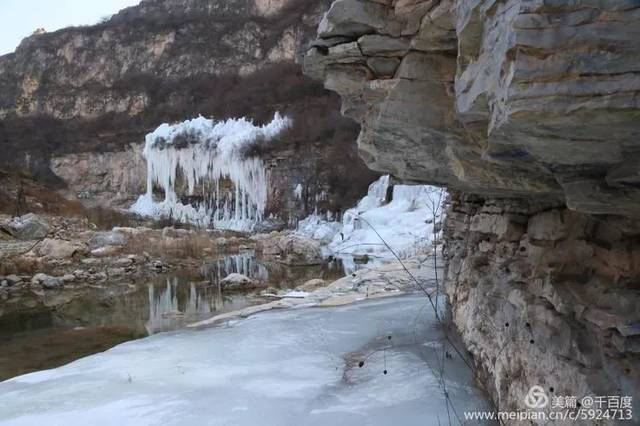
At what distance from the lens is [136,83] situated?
125 ft

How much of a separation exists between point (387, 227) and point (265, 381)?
11832mm

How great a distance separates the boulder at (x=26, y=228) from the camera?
47.5 ft

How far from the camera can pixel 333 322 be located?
17.9ft

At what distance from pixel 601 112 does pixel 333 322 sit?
4384mm

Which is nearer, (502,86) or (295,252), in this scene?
(502,86)

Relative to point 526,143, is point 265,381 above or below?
below

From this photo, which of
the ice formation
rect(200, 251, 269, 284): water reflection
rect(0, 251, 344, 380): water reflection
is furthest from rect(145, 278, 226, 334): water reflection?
the ice formation

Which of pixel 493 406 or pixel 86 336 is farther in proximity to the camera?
pixel 86 336

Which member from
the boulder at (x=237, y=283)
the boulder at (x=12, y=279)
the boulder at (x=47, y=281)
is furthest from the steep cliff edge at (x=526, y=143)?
the boulder at (x=12, y=279)

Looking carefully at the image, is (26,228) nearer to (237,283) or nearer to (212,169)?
(237,283)

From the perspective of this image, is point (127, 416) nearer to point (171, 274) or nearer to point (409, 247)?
point (171, 274)

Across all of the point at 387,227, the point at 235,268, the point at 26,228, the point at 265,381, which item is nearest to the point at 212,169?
the point at 26,228

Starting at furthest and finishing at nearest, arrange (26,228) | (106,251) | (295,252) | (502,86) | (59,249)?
1. (26,228)
2. (295,252)
3. (106,251)
4. (59,249)
5. (502,86)

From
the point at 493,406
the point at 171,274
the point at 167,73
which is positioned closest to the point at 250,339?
the point at 493,406
